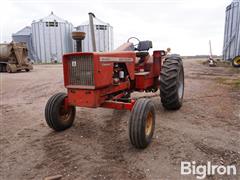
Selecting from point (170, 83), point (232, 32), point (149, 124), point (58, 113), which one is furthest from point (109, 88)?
point (232, 32)

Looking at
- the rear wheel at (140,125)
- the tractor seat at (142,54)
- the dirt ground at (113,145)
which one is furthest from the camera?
the tractor seat at (142,54)

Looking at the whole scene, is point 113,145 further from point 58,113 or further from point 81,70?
point 81,70

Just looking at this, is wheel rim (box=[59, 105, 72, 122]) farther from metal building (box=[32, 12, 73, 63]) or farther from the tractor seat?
metal building (box=[32, 12, 73, 63])

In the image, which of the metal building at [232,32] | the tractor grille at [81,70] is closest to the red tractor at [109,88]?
A: the tractor grille at [81,70]

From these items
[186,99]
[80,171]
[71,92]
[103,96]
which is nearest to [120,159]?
[80,171]

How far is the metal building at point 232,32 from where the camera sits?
16555 mm

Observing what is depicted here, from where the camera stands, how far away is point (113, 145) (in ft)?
10.8

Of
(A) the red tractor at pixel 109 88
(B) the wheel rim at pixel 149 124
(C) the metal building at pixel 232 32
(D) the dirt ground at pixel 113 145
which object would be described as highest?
(C) the metal building at pixel 232 32

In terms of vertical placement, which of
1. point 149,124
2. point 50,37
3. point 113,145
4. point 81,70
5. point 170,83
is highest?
point 50,37

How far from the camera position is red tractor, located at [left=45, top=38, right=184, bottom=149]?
3.07 metres

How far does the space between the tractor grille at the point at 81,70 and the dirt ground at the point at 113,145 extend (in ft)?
3.07

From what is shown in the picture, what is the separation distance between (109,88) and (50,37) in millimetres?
27014

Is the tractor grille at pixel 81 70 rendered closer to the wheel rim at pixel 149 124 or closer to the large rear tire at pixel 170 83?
the wheel rim at pixel 149 124

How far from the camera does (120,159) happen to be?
9.42ft
